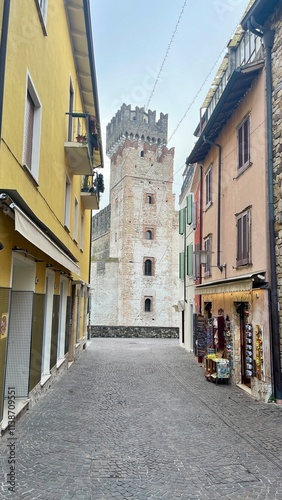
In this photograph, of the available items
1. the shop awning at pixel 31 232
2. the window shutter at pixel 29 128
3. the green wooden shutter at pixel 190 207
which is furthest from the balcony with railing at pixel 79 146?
the green wooden shutter at pixel 190 207

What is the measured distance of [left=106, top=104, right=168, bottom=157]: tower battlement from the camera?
46.8 m

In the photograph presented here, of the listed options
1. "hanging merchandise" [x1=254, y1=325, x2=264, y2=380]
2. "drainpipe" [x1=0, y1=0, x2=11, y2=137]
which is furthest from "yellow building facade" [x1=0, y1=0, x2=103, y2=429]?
"hanging merchandise" [x1=254, y1=325, x2=264, y2=380]

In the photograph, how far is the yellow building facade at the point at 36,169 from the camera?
529 cm

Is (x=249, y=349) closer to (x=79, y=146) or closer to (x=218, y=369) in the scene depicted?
(x=218, y=369)

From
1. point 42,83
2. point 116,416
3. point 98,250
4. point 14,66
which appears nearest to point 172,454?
point 116,416

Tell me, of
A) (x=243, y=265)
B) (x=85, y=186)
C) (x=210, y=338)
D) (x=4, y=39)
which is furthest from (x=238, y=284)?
(x=85, y=186)

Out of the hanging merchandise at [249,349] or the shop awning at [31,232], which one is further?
the hanging merchandise at [249,349]

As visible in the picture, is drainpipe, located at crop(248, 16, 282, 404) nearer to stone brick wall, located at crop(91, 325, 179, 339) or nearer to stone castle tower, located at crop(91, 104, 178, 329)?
stone brick wall, located at crop(91, 325, 179, 339)

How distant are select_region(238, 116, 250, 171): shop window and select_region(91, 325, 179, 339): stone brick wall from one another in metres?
21.6

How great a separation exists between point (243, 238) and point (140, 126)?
129 ft

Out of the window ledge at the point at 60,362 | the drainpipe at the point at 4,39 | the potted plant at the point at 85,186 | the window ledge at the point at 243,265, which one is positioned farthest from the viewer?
the potted plant at the point at 85,186

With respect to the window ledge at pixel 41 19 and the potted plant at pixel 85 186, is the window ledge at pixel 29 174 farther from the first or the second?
the potted plant at pixel 85 186

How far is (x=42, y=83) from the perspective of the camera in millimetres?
7402

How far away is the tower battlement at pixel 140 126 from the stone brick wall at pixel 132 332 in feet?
81.0
